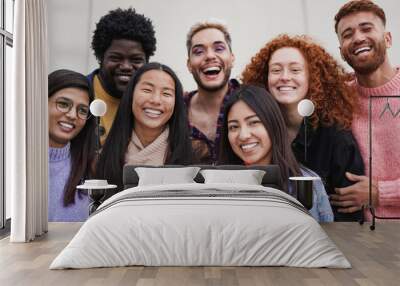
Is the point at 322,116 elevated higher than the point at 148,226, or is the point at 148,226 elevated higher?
the point at 322,116

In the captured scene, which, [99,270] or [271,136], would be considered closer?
[99,270]

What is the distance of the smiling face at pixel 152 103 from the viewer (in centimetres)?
706

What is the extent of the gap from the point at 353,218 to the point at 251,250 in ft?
10.0

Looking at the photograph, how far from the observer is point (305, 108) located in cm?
677

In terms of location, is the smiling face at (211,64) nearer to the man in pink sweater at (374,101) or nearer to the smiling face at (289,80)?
the smiling face at (289,80)

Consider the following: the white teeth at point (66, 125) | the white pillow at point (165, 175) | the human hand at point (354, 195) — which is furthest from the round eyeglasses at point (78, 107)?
the human hand at point (354, 195)

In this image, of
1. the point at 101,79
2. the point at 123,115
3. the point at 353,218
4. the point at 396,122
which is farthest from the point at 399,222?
the point at 101,79

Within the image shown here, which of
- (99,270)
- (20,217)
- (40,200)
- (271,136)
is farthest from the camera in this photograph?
(271,136)

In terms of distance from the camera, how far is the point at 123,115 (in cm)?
708

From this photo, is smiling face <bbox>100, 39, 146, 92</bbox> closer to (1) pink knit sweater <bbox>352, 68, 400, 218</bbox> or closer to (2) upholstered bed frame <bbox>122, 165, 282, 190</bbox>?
(2) upholstered bed frame <bbox>122, 165, 282, 190</bbox>

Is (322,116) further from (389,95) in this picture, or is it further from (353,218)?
Answer: (353,218)

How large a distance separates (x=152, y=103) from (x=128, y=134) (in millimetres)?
502

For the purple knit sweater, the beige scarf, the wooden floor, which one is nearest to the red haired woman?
the beige scarf

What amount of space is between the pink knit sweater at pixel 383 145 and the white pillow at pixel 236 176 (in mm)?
1472
